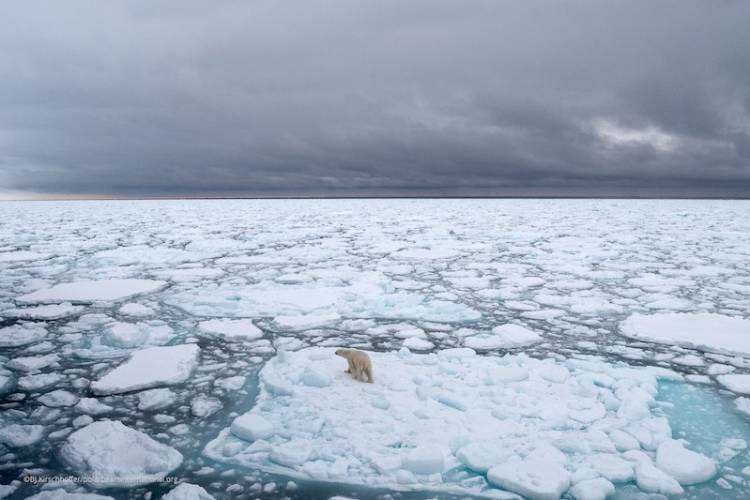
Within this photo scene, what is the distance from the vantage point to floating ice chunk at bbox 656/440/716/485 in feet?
4.92

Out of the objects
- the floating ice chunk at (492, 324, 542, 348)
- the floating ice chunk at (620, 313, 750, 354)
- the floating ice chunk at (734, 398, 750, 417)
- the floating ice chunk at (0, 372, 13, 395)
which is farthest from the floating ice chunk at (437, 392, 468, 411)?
the floating ice chunk at (0, 372, 13, 395)

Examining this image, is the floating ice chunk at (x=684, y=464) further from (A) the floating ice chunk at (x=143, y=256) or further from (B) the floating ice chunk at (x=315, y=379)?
(A) the floating ice chunk at (x=143, y=256)

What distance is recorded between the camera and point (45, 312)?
11.2 ft

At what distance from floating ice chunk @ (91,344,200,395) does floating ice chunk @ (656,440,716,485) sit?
7.22ft

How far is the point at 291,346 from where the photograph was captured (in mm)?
2820

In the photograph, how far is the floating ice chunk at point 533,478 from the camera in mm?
1416

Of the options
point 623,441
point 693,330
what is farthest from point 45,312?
point 693,330

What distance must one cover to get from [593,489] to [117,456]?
170 centimetres

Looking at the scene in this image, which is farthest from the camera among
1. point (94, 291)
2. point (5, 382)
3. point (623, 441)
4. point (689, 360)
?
point (94, 291)

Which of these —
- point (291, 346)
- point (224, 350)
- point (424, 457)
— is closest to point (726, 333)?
point (424, 457)

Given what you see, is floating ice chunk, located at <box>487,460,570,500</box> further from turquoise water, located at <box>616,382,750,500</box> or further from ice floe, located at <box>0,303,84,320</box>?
ice floe, located at <box>0,303,84,320</box>

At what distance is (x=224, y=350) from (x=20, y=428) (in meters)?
1.09

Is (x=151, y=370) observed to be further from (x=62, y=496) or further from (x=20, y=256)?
(x=20, y=256)

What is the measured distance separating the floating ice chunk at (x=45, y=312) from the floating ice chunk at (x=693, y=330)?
14.0ft
